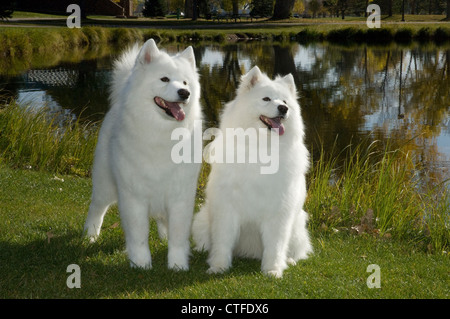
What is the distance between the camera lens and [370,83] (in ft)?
59.1

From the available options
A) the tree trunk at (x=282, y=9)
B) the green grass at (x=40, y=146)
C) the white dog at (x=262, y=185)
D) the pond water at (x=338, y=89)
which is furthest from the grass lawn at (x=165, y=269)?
the tree trunk at (x=282, y=9)

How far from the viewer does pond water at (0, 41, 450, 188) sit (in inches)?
433

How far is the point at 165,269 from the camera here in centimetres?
399

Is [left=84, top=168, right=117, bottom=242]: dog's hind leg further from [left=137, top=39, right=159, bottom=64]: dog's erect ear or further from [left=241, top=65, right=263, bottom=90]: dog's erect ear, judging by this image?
[left=241, top=65, right=263, bottom=90]: dog's erect ear

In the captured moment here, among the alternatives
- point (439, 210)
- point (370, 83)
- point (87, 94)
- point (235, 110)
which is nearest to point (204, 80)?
point (87, 94)

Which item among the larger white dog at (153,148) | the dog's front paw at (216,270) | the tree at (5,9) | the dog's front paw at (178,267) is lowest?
the dog's front paw at (216,270)

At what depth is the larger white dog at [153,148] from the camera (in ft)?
11.9

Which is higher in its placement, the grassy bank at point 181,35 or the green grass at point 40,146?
the grassy bank at point 181,35

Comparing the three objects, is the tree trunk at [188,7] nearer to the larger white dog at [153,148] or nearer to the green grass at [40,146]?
the green grass at [40,146]

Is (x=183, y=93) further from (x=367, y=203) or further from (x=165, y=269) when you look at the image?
(x=367, y=203)

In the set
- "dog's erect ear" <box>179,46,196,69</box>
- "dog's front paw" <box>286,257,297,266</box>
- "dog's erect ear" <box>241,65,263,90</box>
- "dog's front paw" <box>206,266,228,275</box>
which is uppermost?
"dog's erect ear" <box>179,46,196,69</box>

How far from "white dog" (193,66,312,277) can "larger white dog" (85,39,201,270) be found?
0.26 meters

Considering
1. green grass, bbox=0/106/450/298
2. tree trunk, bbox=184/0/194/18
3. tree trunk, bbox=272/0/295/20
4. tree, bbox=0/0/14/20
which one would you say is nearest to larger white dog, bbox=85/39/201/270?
green grass, bbox=0/106/450/298

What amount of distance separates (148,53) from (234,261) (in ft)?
6.25
